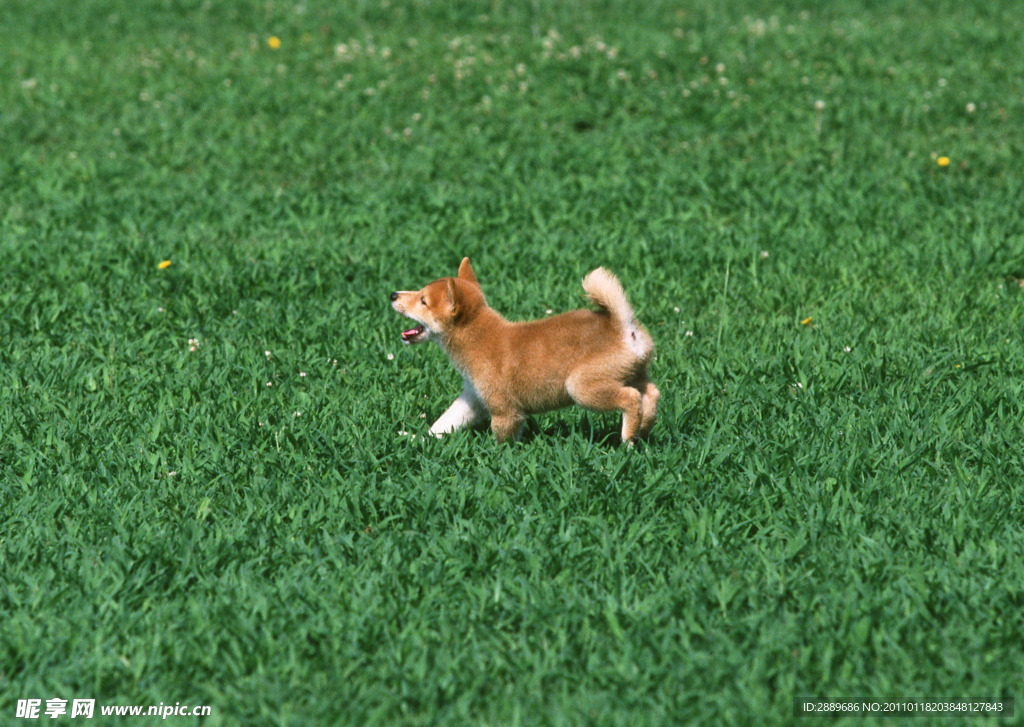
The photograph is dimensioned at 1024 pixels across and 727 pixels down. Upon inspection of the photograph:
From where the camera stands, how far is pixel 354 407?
5.07m

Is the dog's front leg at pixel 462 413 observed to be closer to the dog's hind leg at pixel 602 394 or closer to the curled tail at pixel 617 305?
the dog's hind leg at pixel 602 394

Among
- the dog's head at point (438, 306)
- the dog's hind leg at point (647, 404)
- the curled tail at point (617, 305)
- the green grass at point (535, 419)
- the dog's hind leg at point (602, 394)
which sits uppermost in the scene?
the curled tail at point (617, 305)

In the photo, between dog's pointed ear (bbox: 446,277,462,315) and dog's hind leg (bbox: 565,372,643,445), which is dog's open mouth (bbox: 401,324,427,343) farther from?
dog's hind leg (bbox: 565,372,643,445)

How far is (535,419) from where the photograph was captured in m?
5.20

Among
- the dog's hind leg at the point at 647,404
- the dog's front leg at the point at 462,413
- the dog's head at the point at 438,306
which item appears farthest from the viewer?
the dog's front leg at the point at 462,413

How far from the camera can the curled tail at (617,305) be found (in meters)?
4.34

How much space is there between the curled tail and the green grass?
488mm

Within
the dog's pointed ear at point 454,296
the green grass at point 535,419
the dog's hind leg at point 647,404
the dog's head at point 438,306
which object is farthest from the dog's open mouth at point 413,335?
the dog's hind leg at point 647,404

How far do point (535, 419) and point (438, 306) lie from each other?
0.79 m

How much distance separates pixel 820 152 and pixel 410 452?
564 centimetres

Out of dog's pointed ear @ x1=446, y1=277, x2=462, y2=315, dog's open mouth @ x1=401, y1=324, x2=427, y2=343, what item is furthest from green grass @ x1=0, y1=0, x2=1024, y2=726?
dog's pointed ear @ x1=446, y1=277, x2=462, y2=315

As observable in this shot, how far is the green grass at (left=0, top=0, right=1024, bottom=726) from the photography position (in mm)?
3385

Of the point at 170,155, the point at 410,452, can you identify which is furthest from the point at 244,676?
the point at 170,155

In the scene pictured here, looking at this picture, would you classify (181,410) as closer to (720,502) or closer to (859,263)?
(720,502)
